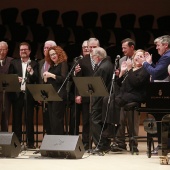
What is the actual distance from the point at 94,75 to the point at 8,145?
1696 millimetres

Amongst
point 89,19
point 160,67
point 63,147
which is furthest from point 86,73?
point 89,19

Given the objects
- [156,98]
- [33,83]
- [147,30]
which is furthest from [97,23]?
[156,98]

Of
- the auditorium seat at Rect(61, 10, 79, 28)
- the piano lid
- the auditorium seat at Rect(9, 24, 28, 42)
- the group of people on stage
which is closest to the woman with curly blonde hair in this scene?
the group of people on stage

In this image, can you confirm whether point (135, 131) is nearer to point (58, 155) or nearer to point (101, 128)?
point (101, 128)

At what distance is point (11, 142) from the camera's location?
23.0ft

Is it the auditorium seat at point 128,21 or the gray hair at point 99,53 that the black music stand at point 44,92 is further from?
the auditorium seat at point 128,21

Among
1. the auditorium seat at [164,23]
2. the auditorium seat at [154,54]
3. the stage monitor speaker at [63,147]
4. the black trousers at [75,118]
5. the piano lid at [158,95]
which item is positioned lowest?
the stage monitor speaker at [63,147]

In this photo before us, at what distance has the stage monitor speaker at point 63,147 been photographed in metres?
6.92

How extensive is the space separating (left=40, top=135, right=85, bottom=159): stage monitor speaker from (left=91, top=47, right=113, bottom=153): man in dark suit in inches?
36.0

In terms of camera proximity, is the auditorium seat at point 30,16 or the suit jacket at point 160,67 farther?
the auditorium seat at point 30,16

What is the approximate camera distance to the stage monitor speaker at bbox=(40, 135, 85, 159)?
6.92 meters

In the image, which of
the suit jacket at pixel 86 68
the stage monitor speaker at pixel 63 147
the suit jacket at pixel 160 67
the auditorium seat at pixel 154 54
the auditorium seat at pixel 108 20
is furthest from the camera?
the auditorium seat at pixel 108 20

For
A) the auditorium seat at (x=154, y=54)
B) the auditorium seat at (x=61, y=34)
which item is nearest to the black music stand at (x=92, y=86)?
the auditorium seat at (x=154, y=54)

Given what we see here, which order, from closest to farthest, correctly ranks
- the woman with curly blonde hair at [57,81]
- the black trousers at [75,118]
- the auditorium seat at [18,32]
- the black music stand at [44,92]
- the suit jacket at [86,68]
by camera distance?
the black music stand at [44,92] < the woman with curly blonde hair at [57,81] < the suit jacket at [86,68] < the black trousers at [75,118] < the auditorium seat at [18,32]
